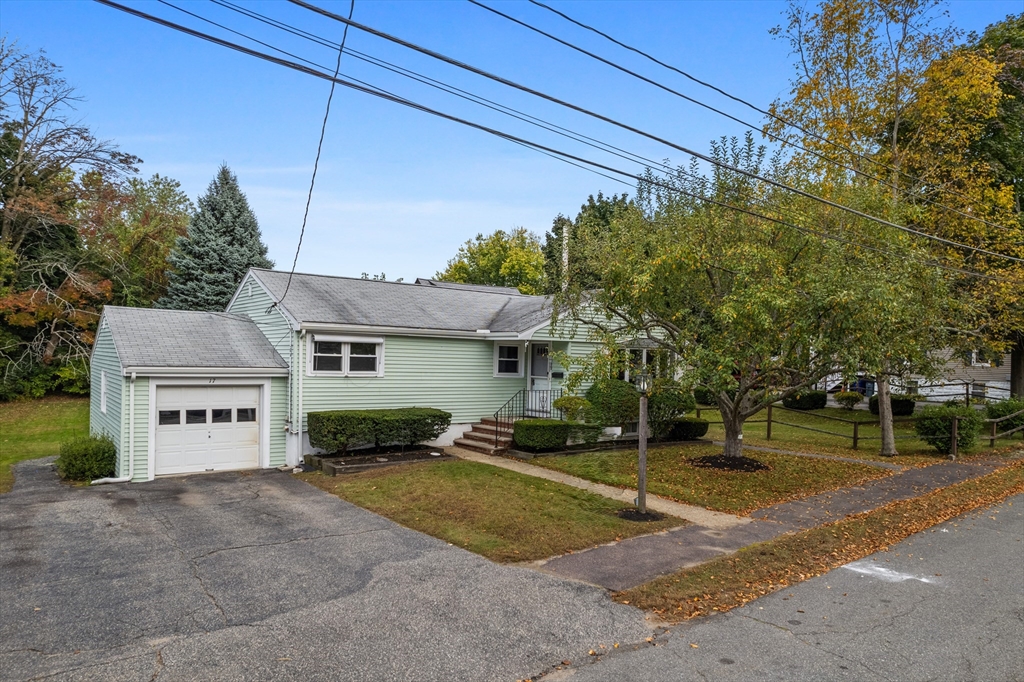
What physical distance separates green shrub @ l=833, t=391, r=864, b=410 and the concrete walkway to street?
42.2 ft

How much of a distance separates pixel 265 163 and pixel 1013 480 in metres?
18.5

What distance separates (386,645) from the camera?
5527mm

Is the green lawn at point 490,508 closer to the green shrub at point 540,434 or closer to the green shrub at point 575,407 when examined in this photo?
the green shrub at point 540,434

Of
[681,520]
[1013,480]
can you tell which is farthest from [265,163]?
[1013,480]

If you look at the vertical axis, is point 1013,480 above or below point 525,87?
below

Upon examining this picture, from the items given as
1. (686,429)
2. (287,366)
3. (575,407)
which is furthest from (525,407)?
(287,366)

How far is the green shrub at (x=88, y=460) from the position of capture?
1292cm

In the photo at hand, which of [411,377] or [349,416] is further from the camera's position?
[411,377]

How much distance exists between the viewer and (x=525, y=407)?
18094 millimetres

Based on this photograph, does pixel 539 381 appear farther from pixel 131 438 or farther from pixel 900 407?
pixel 900 407

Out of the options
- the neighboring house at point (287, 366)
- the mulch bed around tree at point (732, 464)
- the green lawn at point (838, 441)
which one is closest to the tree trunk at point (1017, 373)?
the green lawn at point (838, 441)

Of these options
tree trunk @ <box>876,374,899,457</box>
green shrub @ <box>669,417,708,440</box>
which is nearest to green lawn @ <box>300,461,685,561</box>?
green shrub @ <box>669,417,708,440</box>

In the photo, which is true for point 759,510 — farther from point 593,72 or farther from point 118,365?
point 118,365

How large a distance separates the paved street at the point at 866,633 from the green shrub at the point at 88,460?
1203 centimetres
